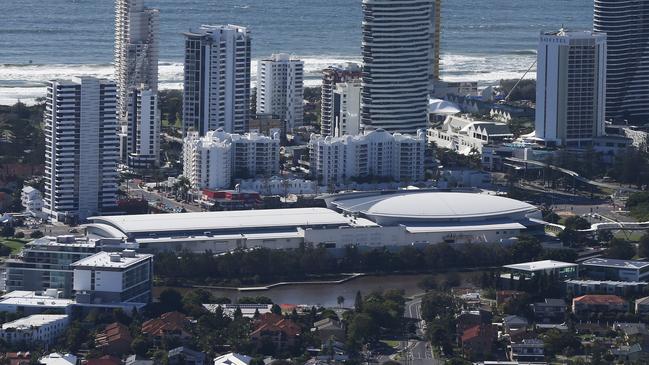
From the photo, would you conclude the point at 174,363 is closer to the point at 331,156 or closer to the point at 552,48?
the point at 331,156

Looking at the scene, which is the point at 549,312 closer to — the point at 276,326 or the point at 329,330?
the point at 329,330

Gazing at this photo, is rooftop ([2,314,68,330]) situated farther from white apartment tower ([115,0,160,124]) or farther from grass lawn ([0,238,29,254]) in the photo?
white apartment tower ([115,0,160,124])

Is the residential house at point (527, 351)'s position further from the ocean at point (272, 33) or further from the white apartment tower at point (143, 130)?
the ocean at point (272, 33)

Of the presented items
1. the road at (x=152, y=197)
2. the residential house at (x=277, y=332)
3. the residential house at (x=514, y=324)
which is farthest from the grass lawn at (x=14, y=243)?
the residential house at (x=514, y=324)

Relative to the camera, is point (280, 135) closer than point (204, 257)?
No

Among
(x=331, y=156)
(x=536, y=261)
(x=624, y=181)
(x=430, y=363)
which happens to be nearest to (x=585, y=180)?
(x=624, y=181)

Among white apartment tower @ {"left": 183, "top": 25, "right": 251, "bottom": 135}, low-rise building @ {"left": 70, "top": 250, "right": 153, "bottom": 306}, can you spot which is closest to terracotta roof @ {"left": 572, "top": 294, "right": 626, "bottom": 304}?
low-rise building @ {"left": 70, "top": 250, "right": 153, "bottom": 306}

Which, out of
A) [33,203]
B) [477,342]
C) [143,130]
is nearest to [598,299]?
[477,342]

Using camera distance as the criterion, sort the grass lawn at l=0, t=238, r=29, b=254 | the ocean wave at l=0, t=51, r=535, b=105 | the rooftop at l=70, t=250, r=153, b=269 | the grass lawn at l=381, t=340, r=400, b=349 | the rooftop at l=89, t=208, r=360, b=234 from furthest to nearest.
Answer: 1. the ocean wave at l=0, t=51, r=535, b=105
2. the rooftop at l=89, t=208, r=360, b=234
3. the grass lawn at l=0, t=238, r=29, b=254
4. the rooftop at l=70, t=250, r=153, b=269
5. the grass lawn at l=381, t=340, r=400, b=349
